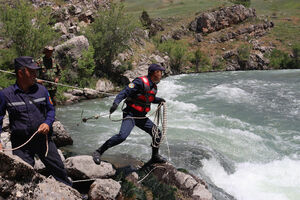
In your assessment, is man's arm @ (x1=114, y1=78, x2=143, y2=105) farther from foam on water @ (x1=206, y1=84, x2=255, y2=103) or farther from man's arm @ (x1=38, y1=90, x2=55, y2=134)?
foam on water @ (x1=206, y1=84, x2=255, y2=103)

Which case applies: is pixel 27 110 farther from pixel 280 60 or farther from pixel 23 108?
pixel 280 60

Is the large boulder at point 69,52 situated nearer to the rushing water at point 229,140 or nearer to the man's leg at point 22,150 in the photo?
the rushing water at point 229,140

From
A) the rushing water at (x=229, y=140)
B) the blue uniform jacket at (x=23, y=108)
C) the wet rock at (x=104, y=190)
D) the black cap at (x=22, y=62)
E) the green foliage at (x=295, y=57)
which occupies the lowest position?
the green foliage at (x=295, y=57)

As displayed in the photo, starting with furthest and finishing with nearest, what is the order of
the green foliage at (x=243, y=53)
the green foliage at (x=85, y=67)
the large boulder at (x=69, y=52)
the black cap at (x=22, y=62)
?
the green foliage at (x=243, y=53) < the green foliage at (x=85, y=67) < the large boulder at (x=69, y=52) < the black cap at (x=22, y=62)

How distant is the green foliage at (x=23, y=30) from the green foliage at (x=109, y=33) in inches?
243

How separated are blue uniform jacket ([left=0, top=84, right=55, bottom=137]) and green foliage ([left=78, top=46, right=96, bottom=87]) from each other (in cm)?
1550

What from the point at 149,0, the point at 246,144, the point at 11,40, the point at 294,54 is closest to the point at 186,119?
the point at 246,144

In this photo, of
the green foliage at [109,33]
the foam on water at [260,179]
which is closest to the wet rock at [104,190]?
the foam on water at [260,179]

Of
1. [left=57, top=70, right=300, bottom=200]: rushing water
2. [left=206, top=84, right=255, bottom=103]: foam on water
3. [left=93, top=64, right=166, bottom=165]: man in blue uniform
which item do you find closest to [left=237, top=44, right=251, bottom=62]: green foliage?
[left=206, top=84, right=255, bottom=103]: foam on water

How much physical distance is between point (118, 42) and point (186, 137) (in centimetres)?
1523

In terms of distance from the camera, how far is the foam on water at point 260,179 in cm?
651

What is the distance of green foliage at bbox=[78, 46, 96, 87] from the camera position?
61.4ft

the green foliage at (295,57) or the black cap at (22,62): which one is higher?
the black cap at (22,62)

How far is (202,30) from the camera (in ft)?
171
